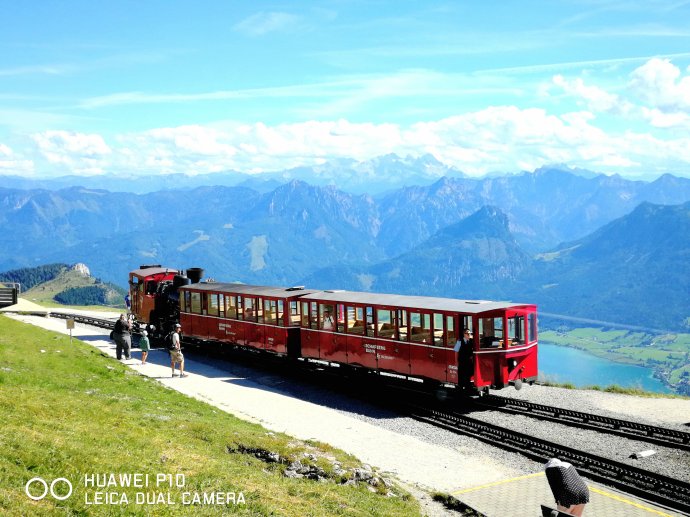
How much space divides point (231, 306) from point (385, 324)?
35.8ft

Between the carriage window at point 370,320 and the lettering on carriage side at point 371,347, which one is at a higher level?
the carriage window at point 370,320

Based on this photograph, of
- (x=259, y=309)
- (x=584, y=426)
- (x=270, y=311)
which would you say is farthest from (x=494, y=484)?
(x=259, y=309)

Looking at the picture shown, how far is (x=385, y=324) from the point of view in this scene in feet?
86.4

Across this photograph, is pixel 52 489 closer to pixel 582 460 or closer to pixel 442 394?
pixel 582 460

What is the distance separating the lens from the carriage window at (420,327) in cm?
2442

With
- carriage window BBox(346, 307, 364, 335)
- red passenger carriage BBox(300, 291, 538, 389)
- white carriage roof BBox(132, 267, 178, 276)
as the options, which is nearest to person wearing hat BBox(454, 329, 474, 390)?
red passenger carriage BBox(300, 291, 538, 389)

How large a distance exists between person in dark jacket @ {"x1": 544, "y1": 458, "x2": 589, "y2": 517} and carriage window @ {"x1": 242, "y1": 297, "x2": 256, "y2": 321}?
76.4 ft

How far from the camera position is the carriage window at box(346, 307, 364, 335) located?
27.1 m

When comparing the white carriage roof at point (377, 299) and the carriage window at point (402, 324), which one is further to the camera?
the carriage window at point (402, 324)

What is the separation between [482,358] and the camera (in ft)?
75.8

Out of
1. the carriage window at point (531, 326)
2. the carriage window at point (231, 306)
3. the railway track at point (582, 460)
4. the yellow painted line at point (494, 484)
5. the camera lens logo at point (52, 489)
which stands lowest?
the railway track at point (582, 460)

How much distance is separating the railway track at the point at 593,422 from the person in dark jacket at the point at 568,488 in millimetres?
10038

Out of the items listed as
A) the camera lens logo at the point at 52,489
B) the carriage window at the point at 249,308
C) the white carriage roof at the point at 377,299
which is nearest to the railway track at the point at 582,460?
the white carriage roof at the point at 377,299

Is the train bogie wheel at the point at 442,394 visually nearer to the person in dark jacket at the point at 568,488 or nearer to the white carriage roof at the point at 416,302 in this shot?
the white carriage roof at the point at 416,302
